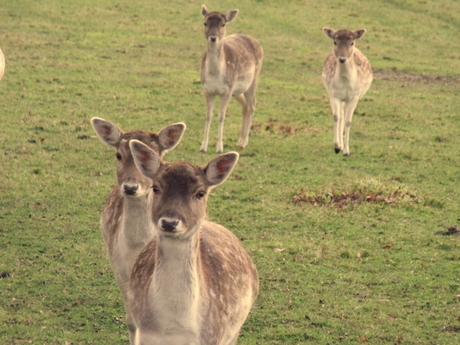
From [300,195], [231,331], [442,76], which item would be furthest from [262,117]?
[231,331]

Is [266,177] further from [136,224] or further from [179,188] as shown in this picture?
[179,188]

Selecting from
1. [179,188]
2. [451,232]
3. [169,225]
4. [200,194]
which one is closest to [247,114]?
[451,232]

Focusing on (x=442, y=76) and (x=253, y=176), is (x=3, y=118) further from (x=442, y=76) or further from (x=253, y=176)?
(x=442, y=76)

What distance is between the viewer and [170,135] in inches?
287

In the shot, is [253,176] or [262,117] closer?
[253,176]

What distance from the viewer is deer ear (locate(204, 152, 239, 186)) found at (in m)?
5.83

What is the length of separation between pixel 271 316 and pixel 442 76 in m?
16.7

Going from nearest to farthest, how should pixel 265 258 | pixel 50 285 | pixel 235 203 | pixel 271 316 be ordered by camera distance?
1. pixel 271 316
2. pixel 50 285
3. pixel 265 258
4. pixel 235 203

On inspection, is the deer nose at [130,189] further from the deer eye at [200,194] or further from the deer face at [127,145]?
the deer eye at [200,194]

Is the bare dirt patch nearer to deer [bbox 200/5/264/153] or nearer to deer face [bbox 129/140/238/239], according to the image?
deer [bbox 200/5/264/153]

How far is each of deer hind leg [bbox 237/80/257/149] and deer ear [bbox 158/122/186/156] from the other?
8.04 m

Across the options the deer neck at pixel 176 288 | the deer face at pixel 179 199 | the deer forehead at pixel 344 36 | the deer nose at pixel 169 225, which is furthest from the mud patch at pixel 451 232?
the deer nose at pixel 169 225

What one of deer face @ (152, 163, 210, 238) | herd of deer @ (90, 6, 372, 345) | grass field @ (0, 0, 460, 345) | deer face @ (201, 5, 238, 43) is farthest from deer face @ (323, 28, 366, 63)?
deer face @ (152, 163, 210, 238)

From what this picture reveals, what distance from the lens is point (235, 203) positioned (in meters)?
11.9
